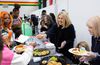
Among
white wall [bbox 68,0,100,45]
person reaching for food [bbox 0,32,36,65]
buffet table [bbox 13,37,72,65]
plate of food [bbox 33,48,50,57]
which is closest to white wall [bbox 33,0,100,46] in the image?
white wall [bbox 68,0,100,45]

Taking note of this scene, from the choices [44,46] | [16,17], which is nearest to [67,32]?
[44,46]

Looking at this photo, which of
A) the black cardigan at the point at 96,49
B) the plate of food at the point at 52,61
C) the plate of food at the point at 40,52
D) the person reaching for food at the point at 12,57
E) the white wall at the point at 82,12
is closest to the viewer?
the person reaching for food at the point at 12,57

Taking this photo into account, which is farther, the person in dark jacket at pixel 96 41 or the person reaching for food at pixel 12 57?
the person in dark jacket at pixel 96 41

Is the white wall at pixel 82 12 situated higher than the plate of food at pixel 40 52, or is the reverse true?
the white wall at pixel 82 12

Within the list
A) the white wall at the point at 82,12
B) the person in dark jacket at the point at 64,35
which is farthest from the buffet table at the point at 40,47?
the white wall at the point at 82,12

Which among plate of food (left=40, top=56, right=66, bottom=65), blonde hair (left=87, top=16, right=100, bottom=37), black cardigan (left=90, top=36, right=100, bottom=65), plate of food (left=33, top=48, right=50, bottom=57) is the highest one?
blonde hair (left=87, top=16, right=100, bottom=37)

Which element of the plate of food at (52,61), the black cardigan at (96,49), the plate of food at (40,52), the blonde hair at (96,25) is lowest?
the plate of food at (52,61)

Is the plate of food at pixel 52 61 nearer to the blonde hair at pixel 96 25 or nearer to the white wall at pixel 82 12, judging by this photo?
the blonde hair at pixel 96 25

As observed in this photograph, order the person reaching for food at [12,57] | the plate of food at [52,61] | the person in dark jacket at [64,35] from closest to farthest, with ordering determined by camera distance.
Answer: the person reaching for food at [12,57] < the plate of food at [52,61] < the person in dark jacket at [64,35]

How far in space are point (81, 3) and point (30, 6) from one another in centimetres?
642

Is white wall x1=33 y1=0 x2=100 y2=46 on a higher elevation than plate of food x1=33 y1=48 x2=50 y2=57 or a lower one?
higher

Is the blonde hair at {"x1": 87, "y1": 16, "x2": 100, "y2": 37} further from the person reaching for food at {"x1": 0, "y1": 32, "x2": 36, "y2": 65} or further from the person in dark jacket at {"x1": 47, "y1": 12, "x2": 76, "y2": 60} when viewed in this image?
the person in dark jacket at {"x1": 47, "y1": 12, "x2": 76, "y2": 60}

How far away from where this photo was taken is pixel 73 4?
216 inches

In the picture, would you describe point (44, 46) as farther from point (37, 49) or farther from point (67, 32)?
point (67, 32)
